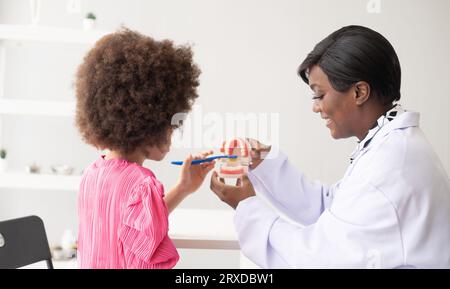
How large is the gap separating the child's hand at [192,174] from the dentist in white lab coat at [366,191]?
0.04m

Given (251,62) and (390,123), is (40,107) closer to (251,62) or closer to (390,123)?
(251,62)

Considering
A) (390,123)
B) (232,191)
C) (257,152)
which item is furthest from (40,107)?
(390,123)

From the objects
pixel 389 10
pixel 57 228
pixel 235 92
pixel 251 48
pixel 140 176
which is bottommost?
pixel 57 228

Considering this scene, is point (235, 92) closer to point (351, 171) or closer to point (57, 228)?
point (57, 228)

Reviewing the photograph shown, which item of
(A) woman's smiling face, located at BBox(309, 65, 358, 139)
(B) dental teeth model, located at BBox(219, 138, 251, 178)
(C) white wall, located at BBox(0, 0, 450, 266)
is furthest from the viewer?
(C) white wall, located at BBox(0, 0, 450, 266)

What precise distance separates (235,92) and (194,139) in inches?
11.4

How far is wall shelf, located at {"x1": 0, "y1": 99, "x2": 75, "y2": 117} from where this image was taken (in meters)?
1.91

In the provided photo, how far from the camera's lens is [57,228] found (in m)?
2.29

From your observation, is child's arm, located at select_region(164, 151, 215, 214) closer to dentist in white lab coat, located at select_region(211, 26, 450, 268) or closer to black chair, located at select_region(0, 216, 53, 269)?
dentist in white lab coat, located at select_region(211, 26, 450, 268)

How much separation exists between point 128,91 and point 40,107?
1.05 metres

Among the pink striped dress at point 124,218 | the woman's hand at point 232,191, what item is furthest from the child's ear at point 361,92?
the pink striped dress at point 124,218

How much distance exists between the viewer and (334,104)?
100cm

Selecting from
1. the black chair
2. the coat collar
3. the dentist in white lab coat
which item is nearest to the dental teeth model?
the dentist in white lab coat
